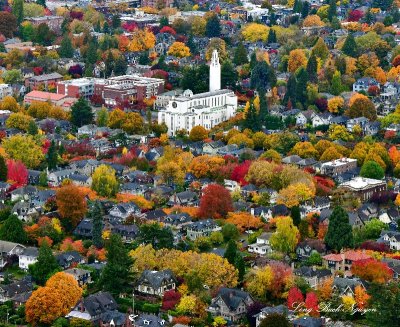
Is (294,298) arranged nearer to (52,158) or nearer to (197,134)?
(52,158)

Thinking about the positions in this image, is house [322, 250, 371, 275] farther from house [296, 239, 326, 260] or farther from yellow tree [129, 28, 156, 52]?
yellow tree [129, 28, 156, 52]

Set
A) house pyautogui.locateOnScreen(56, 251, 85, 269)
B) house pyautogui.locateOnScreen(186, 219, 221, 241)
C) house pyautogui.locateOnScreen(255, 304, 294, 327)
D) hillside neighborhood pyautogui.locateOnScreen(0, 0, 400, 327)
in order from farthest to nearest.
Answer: house pyautogui.locateOnScreen(186, 219, 221, 241), house pyautogui.locateOnScreen(56, 251, 85, 269), hillside neighborhood pyautogui.locateOnScreen(0, 0, 400, 327), house pyautogui.locateOnScreen(255, 304, 294, 327)

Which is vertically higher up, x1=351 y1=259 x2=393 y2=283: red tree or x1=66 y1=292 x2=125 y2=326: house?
x1=351 y1=259 x2=393 y2=283: red tree

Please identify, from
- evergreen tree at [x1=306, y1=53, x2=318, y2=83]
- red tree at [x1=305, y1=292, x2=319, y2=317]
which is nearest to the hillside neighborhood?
red tree at [x1=305, y1=292, x2=319, y2=317]

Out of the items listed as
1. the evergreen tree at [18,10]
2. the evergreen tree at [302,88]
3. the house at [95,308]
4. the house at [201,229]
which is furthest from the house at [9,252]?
the evergreen tree at [18,10]

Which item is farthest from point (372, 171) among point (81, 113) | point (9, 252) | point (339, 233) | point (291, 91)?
point (9, 252)
